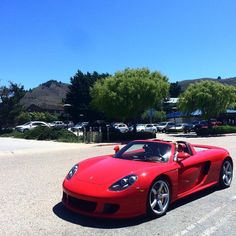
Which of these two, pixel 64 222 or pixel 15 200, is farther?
pixel 15 200

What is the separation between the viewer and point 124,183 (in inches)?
229

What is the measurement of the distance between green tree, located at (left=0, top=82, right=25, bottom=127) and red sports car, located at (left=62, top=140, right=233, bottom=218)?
47057 millimetres

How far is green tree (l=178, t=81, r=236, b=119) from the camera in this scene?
38531 mm

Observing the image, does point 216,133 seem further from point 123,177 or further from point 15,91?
point 123,177

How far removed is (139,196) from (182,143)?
2327 mm

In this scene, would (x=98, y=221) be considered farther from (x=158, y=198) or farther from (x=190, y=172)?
(x=190, y=172)

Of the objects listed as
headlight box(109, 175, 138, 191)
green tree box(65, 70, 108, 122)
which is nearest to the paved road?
headlight box(109, 175, 138, 191)

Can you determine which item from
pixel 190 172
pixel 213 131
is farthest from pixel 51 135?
pixel 190 172

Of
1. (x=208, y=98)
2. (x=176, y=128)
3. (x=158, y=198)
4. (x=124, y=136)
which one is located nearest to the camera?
(x=158, y=198)

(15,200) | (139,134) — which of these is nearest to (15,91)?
(139,134)

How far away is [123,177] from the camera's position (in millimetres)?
5934

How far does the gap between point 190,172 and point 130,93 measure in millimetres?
23587

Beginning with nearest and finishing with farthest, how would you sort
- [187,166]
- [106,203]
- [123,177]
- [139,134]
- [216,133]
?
1. [106,203]
2. [123,177]
3. [187,166]
4. [139,134]
5. [216,133]

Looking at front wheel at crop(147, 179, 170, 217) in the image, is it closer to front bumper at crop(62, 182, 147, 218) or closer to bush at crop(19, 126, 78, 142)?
front bumper at crop(62, 182, 147, 218)
